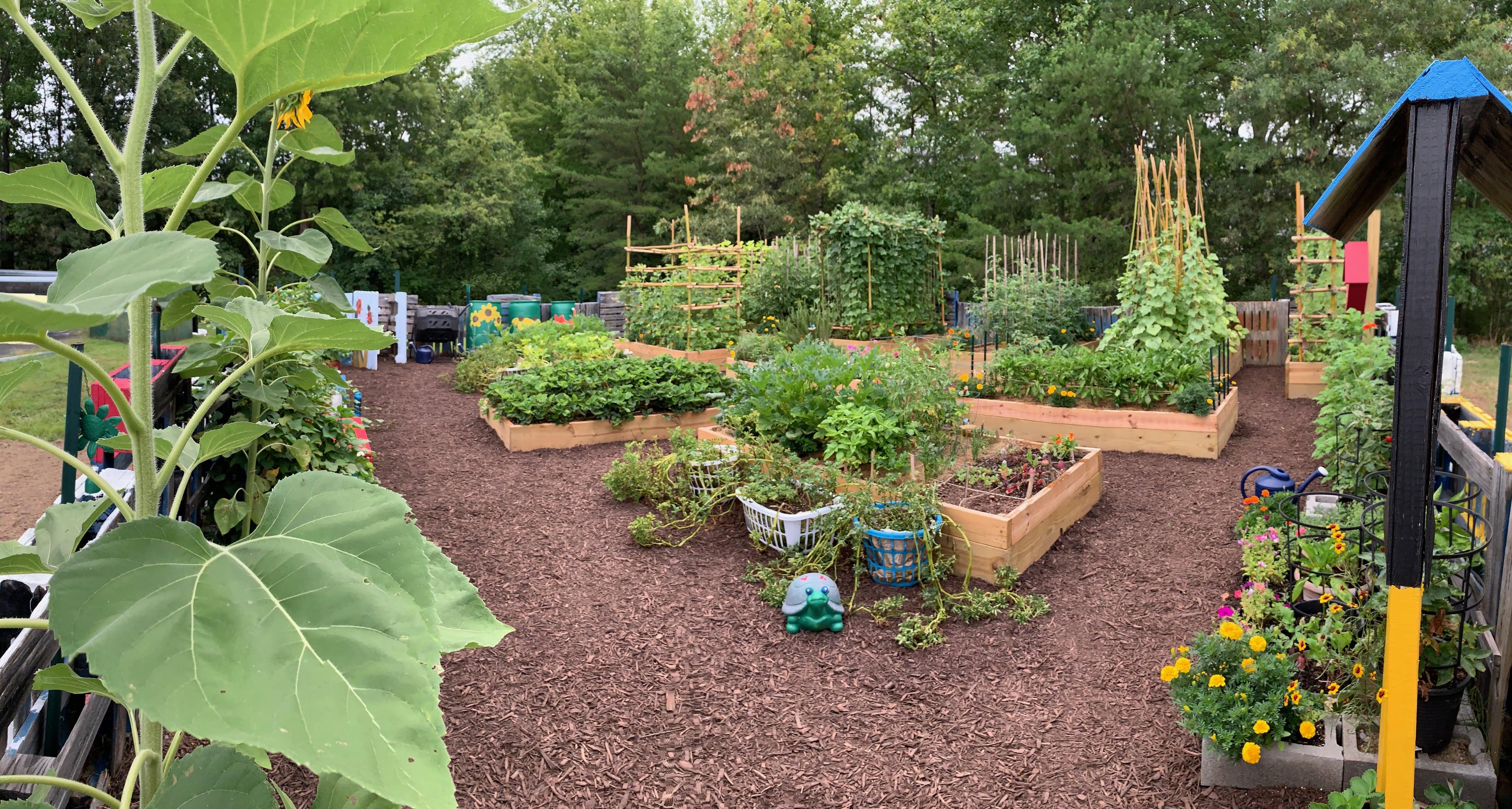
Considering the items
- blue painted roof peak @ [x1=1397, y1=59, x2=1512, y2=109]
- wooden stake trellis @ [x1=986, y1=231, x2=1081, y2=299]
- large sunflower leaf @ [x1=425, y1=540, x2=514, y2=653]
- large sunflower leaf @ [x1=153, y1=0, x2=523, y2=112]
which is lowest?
large sunflower leaf @ [x1=425, y1=540, x2=514, y2=653]

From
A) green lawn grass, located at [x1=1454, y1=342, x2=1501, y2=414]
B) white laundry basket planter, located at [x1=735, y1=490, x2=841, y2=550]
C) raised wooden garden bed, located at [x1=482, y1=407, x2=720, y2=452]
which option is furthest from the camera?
green lawn grass, located at [x1=1454, y1=342, x2=1501, y2=414]

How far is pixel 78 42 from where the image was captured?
16219mm

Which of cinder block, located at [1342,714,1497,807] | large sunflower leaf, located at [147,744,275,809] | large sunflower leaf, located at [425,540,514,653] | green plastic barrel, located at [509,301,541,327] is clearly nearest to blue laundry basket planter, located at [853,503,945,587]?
cinder block, located at [1342,714,1497,807]

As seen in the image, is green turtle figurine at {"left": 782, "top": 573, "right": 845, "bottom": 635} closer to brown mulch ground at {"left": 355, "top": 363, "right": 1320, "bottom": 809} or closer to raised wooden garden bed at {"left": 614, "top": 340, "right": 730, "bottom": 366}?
brown mulch ground at {"left": 355, "top": 363, "right": 1320, "bottom": 809}

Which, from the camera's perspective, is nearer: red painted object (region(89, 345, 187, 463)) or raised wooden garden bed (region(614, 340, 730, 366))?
red painted object (region(89, 345, 187, 463))

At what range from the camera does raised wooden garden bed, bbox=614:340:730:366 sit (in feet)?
36.1

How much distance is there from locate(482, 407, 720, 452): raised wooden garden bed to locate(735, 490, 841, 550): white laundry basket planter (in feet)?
8.16

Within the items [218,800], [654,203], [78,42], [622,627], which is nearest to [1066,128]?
[654,203]

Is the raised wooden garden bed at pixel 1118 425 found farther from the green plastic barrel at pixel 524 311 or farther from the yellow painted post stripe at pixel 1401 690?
the green plastic barrel at pixel 524 311

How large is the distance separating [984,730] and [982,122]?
781 inches

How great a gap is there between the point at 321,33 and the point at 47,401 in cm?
793

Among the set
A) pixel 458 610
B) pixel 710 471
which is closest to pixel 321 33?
pixel 458 610

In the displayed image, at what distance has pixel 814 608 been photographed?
4.02 metres

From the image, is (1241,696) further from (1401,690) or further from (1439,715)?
(1401,690)
